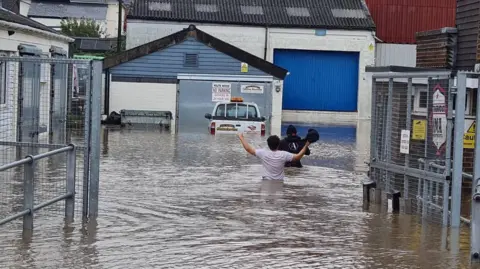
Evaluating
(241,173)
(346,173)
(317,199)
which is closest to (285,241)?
(317,199)

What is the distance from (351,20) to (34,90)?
134ft

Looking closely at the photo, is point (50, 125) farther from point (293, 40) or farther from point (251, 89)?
point (293, 40)

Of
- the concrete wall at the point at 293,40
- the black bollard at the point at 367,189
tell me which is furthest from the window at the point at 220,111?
the black bollard at the point at 367,189

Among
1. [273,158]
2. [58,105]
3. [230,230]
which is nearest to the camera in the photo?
[230,230]

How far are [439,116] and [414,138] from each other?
40.6 inches

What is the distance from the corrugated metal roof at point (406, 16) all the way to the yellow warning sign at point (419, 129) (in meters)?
42.8

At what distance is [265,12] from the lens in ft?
178

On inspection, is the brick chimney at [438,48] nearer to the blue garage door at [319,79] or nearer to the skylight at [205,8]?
the blue garage door at [319,79]

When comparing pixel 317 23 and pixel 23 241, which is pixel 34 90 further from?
pixel 317 23

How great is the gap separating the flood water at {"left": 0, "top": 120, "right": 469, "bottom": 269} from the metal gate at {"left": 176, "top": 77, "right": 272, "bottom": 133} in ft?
68.0

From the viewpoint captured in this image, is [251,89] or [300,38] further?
[300,38]

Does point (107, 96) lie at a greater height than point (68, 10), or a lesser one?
lesser

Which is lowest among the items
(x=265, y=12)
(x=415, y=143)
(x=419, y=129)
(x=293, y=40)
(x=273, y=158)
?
(x=273, y=158)

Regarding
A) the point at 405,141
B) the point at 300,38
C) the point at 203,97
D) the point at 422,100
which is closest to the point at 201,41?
the point at 203,97
